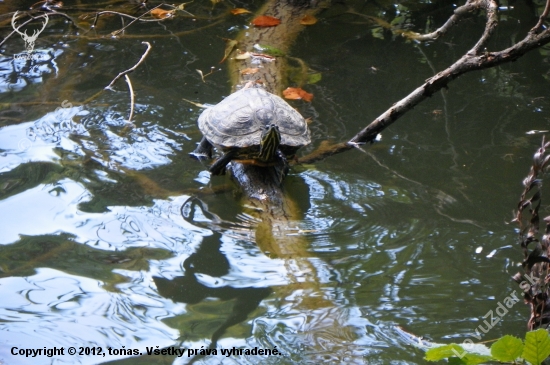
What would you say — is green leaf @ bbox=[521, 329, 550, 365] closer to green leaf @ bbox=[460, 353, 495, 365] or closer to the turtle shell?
green leaf @ bbox=[460, 353, 495, 365]

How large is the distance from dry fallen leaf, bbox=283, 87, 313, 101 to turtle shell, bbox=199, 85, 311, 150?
3.81 ft

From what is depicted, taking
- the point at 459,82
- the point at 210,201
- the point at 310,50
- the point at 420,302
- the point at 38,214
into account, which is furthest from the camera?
the point at 310,50

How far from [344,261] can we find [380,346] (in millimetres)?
772

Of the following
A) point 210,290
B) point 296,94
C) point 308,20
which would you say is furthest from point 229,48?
point 210,290

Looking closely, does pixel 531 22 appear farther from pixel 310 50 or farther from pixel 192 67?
pixel 192 67

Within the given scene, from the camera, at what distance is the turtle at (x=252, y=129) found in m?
Answer: 4.12

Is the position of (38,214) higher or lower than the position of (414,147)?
lower

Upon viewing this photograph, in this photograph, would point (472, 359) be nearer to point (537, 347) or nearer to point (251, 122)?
point (537, 347)

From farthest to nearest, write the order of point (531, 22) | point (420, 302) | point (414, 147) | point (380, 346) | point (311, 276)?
point (531, 22), point (414, 147), point (311, 276), point (420, 302), point (380, 346)

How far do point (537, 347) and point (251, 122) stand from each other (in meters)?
2.84

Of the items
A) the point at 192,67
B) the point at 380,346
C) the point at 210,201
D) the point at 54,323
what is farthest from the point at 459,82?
the point at 54,323

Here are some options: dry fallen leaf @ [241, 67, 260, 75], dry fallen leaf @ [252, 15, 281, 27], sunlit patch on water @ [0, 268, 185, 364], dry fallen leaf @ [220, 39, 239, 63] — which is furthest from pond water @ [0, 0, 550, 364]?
dry fallen leaf @ [252, 15, 281, 27]

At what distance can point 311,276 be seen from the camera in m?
3.36

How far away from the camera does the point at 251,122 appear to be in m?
4.18
